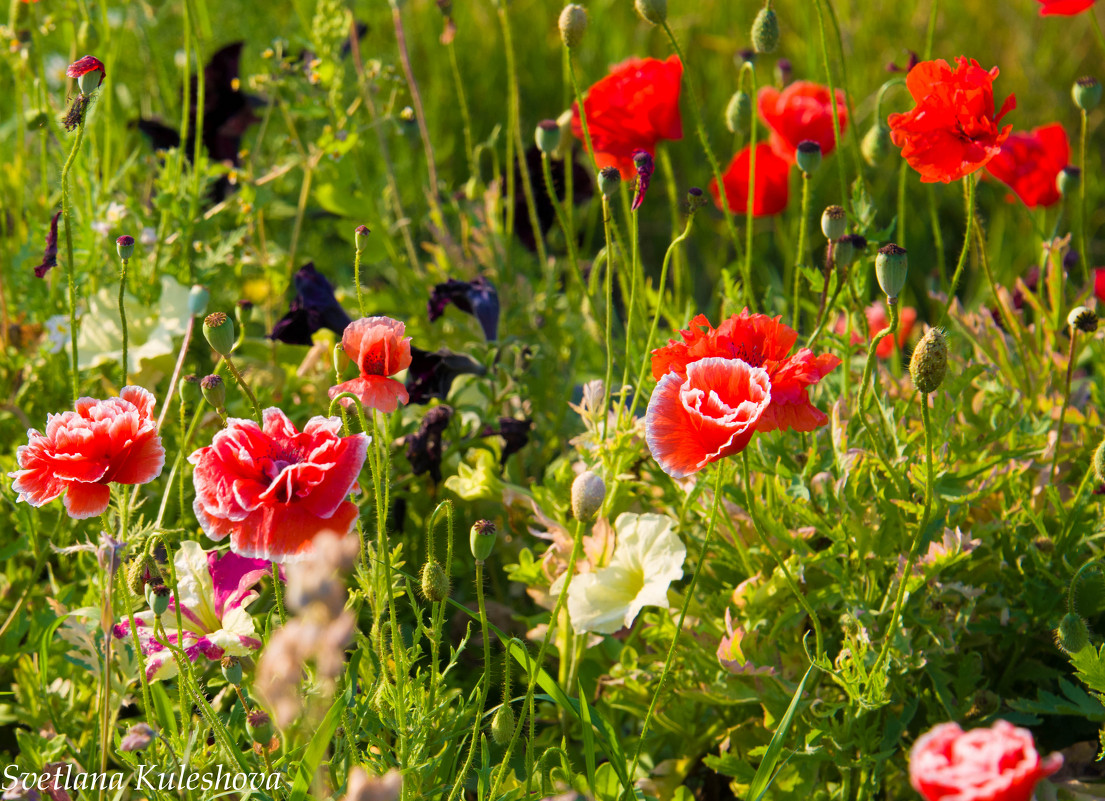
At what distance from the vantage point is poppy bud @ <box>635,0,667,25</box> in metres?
1.13

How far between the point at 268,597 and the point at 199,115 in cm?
79

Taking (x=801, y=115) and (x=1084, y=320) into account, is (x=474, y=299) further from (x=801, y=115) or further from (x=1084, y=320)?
(x=1084, y=320)

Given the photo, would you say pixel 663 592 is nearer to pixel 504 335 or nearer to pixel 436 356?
pixel 436 356

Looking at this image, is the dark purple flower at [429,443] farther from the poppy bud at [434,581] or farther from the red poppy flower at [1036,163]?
the red poppy flower at [1036,163]

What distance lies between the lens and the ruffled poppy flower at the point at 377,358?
0.85 metres

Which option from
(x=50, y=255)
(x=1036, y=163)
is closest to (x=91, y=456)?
(x=50, y=255)

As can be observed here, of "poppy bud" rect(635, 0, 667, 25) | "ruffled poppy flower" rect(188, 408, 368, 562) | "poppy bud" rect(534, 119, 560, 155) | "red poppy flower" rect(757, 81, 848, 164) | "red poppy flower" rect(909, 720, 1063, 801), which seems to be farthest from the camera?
"red poppy flower" rect(757, 81, 848, 164)

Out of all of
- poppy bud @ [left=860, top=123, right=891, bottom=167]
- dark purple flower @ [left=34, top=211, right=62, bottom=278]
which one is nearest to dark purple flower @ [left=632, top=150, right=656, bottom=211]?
poppy bud @ [left=860, top=123, right=891, bottom=167]

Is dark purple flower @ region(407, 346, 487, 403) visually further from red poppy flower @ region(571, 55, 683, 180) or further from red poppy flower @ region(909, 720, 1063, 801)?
red poppy flower @ region(909, 720, 1063, 801)

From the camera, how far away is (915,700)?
1176 millimetres

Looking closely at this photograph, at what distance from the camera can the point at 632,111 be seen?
1330mm

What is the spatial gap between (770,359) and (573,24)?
18.7 inches

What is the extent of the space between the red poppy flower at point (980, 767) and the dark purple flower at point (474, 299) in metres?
0.97

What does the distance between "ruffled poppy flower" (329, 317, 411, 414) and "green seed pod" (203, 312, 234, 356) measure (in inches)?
4.0
